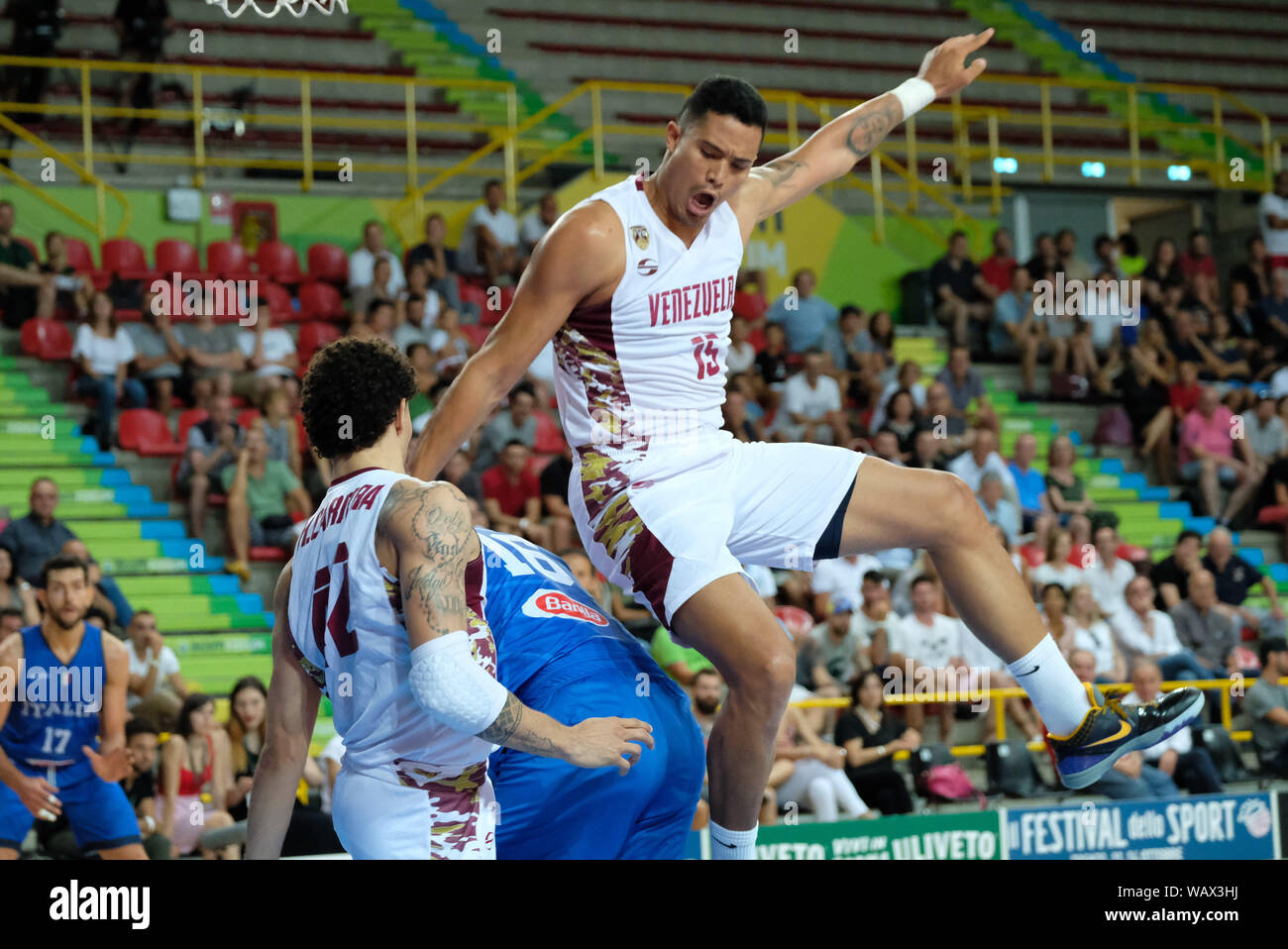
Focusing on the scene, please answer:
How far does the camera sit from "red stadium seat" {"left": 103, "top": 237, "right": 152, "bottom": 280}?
10500mm

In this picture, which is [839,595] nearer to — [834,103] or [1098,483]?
[1098,483]

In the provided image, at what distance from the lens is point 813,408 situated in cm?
1030

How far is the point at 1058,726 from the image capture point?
369 cm

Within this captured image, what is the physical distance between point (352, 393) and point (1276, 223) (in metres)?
12.8

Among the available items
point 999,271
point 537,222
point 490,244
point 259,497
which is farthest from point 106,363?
point 999,271

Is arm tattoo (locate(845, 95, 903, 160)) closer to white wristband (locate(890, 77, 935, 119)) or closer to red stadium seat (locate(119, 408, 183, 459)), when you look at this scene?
white wristband (locate(890, 77, 935, 119))

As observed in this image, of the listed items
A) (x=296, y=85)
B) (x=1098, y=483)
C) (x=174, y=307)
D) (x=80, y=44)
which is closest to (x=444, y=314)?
(x=174, y=307)

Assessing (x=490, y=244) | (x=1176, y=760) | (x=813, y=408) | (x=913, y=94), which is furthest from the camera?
(x=490, y=244)

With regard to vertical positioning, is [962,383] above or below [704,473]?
above

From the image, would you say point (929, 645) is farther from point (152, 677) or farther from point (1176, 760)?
point (152, 677)

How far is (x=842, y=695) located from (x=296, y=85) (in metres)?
7.19

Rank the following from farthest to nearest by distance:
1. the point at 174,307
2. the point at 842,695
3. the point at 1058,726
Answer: the point at 174,307
the point at 842,695
the point at 1058,726

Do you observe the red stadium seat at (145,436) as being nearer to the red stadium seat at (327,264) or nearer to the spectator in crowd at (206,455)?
the spectator in crowd at (206,455)

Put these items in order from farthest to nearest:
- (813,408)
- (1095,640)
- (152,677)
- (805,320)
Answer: (805,320) → (813,408) → (1095,640) → (152,677)
